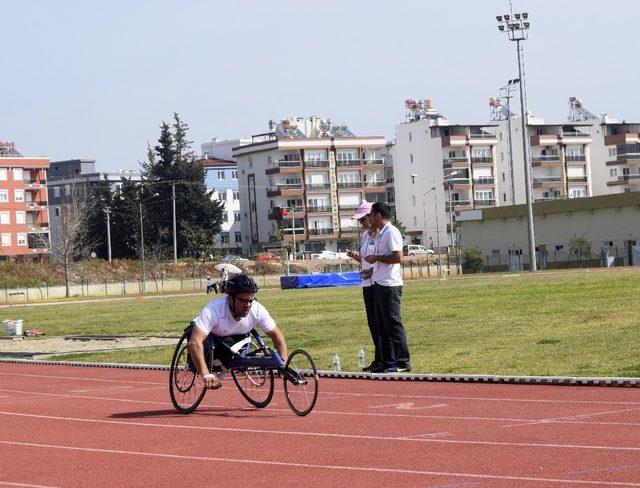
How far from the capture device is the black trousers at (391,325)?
707 inches

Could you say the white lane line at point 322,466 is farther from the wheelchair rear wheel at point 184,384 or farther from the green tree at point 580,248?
the green tree at point 580,248

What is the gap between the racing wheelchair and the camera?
13328 millimetres

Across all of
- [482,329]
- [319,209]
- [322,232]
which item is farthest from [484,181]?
[482,329]

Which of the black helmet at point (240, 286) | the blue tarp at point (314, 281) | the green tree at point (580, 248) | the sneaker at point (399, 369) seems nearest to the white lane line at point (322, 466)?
the black helmet at point (240, 286)

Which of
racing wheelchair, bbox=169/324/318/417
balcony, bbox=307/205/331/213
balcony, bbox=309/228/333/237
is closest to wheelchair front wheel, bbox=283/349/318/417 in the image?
racing wheelchair, bbox=169/324/318/417

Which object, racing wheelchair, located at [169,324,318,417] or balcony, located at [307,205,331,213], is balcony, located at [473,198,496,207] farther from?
→ racing wheelchair, located at [169,324,318,417]

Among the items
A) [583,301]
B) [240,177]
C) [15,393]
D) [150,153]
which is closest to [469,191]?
[240,177]

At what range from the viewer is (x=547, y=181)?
5910 inches

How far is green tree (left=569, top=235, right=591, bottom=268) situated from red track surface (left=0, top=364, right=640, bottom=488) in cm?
7830

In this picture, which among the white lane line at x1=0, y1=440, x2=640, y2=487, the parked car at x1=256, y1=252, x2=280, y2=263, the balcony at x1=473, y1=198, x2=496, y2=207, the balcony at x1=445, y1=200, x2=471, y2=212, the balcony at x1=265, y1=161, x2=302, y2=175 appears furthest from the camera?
the balcony at x1=473, y1=198, x2=496, y2=207

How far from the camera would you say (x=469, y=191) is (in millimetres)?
146125

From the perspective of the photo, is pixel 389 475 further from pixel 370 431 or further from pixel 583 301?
pixel 583 301

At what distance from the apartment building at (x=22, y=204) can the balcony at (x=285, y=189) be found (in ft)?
82.1

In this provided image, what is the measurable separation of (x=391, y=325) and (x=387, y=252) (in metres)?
1.05
